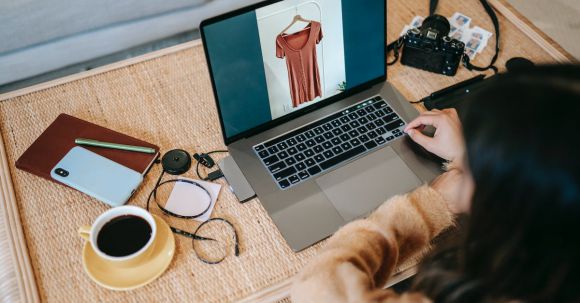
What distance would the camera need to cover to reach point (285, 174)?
96 cm

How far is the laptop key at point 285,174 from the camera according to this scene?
3.14ft

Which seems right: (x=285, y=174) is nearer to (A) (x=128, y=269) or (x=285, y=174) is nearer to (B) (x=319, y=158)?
(B) (x=319, y=158)

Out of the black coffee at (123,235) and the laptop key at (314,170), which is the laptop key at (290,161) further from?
the black coffee at (123,235)

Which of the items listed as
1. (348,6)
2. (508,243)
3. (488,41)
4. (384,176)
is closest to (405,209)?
(384,176)

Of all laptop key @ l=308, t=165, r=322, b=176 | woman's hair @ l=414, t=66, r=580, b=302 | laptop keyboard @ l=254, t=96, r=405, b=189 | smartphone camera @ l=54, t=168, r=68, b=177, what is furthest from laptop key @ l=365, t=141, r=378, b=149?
smartphone camera @ l=54, t=168, r=68, b=177

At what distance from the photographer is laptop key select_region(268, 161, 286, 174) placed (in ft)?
3.16

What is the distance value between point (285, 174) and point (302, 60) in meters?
0.23

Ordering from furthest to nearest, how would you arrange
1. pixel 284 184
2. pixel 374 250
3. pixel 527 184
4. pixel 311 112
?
pixel 311 112 → pixel 284 184 → pixel 374 250 → pixel 527 184

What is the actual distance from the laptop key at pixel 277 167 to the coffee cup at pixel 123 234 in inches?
9.4

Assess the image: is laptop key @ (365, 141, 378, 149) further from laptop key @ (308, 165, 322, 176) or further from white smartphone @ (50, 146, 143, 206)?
white smartphone @ (50, 146, 143, 206)

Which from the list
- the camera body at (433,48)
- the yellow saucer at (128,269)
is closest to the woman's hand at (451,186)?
the camera body at (433,48)

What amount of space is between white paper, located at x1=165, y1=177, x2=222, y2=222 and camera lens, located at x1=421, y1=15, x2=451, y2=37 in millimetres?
593

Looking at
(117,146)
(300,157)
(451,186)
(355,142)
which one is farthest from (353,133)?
(117,146)

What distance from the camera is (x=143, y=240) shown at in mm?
833
